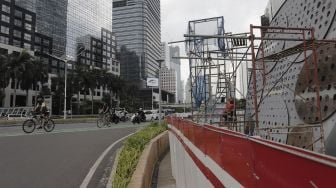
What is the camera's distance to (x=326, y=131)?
6.03m

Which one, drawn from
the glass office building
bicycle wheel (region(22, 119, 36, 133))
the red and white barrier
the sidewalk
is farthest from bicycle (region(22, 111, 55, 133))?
the glass office building

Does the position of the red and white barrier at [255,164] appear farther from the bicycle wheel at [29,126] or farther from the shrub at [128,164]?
the bicycle wheel at [29,126]

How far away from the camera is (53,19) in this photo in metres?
126

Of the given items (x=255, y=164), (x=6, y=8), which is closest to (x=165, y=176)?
(x=255, y=164)

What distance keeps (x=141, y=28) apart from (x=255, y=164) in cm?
8630

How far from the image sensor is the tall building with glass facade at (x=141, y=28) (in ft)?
269

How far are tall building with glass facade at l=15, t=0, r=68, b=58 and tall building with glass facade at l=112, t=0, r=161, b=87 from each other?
1798 centimetres

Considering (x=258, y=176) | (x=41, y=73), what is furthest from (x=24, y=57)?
(x=258, y=176)

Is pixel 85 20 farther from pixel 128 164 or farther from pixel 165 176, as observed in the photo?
pixel 128 164

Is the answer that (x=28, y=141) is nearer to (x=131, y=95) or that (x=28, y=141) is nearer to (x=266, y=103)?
(x=266, y=103)

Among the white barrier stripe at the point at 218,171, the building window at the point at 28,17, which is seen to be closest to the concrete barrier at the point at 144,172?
the white barrier stripe at the point at 218,171

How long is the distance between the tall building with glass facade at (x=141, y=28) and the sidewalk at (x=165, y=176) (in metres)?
38.0

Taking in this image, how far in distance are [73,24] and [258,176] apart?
140m

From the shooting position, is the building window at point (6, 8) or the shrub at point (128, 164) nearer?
the shrub at point (128, 164)
